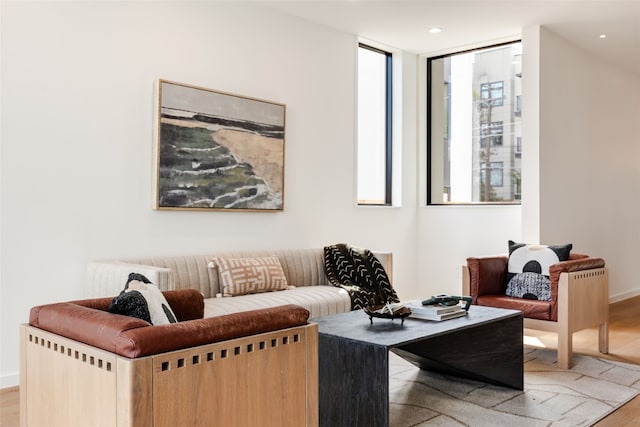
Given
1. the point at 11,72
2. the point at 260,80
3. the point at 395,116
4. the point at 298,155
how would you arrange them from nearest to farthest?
the point at 11,72 → the point at 260,80 → the point at 298,155 → the point at 395,116

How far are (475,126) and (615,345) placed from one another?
100 inches

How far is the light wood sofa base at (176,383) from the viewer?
1524 millimetres

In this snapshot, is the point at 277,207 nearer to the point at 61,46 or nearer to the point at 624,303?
the point at 61,46

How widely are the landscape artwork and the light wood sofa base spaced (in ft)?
7.35

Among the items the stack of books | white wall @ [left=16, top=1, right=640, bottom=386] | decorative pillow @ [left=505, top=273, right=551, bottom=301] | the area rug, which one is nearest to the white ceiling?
white wall @ [left=16, top=1, right=640, bottom=386]

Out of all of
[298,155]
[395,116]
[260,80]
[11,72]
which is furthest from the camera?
[395,116]

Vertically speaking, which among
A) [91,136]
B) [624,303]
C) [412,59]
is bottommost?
[624,303]

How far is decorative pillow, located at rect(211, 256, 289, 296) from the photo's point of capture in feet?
13.2

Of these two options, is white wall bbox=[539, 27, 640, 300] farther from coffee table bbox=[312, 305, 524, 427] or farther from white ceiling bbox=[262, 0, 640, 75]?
coffee table bbox=[312, 305, 524, 427]

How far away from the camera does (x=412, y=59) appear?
6.25 meters

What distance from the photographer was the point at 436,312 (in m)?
3.12

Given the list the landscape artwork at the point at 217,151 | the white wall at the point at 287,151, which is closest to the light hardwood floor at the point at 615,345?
the white wall at the point at 287,151

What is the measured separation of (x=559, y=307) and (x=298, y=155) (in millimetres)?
2425

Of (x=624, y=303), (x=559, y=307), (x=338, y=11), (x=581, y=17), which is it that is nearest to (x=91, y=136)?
(x=338, y=11)
